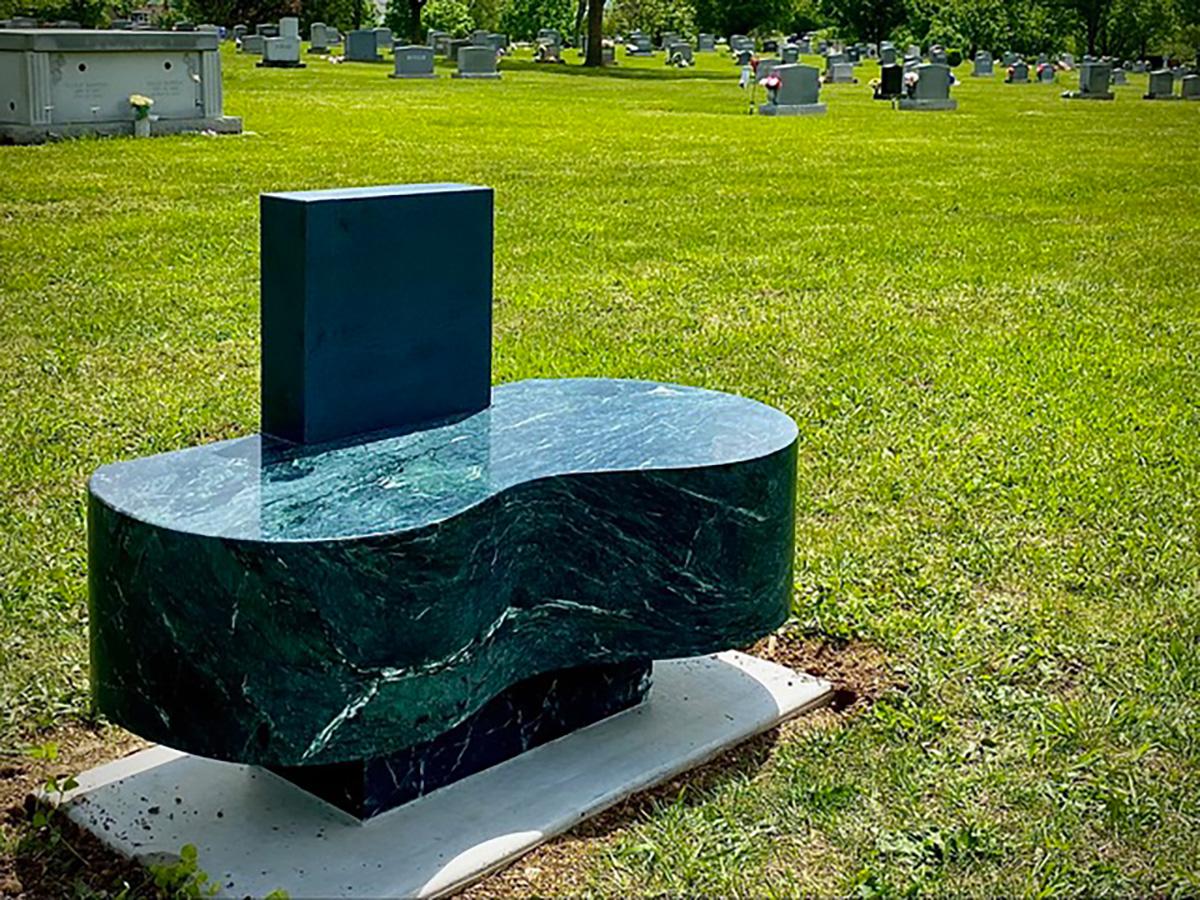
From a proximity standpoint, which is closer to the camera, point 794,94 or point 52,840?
point 52,840

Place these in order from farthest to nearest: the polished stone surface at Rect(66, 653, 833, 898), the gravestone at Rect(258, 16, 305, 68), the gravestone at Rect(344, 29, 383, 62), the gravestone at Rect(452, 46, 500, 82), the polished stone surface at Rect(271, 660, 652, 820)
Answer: the gravestone at Rect(344, 29, 383, 62)
the gravestone at Rect(258, 16, 305, 68)
the gravestone at Rect(452, 46, 500, 82)
the polished stone surface at Rect(271, 660, 652, 820)
the polished stone surface at Rect(66, 653, 833, 898)

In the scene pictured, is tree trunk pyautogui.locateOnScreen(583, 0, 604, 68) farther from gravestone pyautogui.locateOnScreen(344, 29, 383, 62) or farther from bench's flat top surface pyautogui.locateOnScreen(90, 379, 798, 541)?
bench's flat top surface pyautogui.locateOnScreen(90, 379, 798, 541)

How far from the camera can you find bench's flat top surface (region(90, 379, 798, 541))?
371 cm

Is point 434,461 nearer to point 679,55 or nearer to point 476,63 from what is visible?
point 476,63

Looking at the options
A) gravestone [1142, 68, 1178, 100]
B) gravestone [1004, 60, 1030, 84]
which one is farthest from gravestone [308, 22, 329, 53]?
gravestone [1142, 68, 1178, 100]

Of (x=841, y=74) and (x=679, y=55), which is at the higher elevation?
(x=679, y=55)

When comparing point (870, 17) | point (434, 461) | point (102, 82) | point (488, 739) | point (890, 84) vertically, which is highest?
point (870, 17)

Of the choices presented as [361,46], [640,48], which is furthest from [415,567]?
[640,48]

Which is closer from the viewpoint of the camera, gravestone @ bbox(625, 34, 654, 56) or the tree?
gravestone @ bbox(625, 34, 654, 56)

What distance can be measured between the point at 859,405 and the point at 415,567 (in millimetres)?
5194

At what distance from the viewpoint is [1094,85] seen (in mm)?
40969

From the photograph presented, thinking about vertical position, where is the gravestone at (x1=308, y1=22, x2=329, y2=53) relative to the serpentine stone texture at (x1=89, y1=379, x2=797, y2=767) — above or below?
above

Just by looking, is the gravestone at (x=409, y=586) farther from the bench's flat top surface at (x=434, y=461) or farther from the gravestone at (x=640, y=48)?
the gravestone at (x=640, y=48)

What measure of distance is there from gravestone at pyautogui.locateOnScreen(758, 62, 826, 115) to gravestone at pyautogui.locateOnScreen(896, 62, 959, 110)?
324 centimetres
